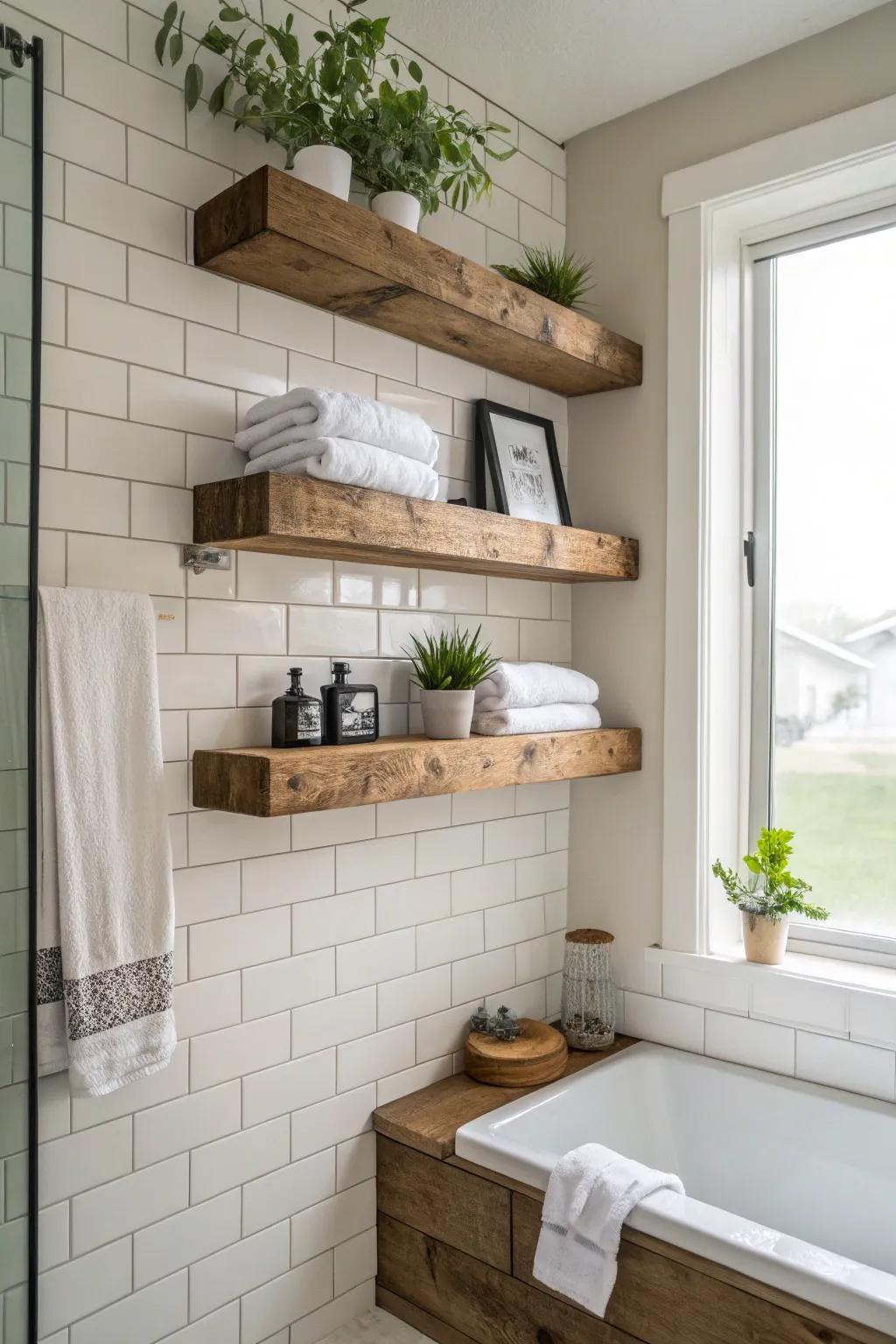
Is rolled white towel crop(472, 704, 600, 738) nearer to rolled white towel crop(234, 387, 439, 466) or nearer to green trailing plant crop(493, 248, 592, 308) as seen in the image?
rolled white towel crop(234, 387, 439, 466)

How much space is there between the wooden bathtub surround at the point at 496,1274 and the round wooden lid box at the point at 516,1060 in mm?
30

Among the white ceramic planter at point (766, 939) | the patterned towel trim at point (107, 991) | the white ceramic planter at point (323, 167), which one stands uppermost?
the white ceramic planter at point (323, 167)

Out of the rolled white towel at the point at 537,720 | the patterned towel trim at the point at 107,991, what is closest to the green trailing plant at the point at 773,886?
the rolled white towel at the point at 537,720

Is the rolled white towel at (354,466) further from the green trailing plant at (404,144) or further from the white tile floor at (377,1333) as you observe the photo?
the white tile floor at (377,1333)

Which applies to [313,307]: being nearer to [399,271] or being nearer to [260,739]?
[399,271]

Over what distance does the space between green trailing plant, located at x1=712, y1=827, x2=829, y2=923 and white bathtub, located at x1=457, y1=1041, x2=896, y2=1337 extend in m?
0.35

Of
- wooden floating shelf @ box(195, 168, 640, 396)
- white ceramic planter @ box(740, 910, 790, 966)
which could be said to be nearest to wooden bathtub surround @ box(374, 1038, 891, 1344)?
white ceramic planter @ box(740, 910, 790, 966)

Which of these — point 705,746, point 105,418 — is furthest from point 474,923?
point 105,418

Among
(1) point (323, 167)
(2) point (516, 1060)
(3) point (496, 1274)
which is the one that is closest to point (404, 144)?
(1) point (323, 167)

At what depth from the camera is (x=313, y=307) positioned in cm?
190

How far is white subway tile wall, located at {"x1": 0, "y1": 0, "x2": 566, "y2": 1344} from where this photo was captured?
152 centimetres

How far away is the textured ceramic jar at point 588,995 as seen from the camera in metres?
2.30

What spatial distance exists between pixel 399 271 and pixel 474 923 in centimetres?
138

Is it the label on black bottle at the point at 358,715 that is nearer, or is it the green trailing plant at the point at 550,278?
the label on black bottle at the point at 358,715
